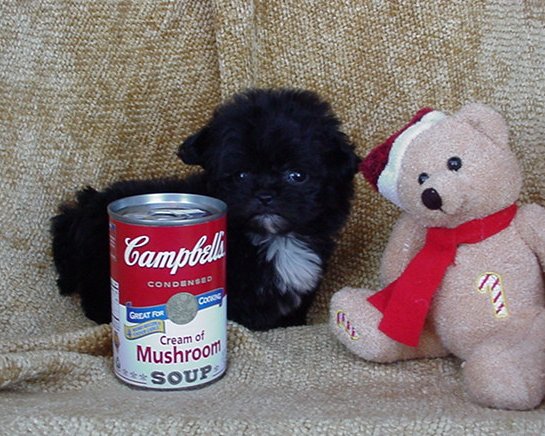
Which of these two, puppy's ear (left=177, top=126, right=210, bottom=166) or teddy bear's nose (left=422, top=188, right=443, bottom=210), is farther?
puppy's ear (left=177, top=126, right=210, bottom=166)

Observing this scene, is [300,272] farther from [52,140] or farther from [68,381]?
[52,140]

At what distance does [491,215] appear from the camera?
128 cm

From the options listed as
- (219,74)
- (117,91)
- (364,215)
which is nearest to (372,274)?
(364,215)

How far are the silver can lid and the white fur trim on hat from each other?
258 millimetres

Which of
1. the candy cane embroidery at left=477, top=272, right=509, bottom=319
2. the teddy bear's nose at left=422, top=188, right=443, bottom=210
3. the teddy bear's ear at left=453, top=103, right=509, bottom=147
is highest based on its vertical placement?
the teddy bear's ear at left=453, top=103, right=509, bottom=147

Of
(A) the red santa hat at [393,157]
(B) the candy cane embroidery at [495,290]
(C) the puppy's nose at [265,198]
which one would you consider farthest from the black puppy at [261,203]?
(B) the candy cane embroidery at [495,290]

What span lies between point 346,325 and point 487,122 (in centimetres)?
40

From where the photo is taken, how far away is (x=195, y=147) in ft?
4.90

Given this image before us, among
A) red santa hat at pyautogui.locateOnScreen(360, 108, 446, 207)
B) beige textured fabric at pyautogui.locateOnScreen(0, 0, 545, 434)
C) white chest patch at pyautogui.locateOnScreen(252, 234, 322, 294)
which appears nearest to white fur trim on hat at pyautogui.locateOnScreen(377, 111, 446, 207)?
red santa hat at pyautogui.locateOnScreen(360, 108, 446, 207)

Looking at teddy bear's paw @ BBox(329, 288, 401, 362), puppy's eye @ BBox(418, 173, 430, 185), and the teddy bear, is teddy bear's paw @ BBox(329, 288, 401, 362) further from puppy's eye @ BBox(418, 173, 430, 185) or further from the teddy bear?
puppy's eye @ BBox(418, 173, 430, 185)

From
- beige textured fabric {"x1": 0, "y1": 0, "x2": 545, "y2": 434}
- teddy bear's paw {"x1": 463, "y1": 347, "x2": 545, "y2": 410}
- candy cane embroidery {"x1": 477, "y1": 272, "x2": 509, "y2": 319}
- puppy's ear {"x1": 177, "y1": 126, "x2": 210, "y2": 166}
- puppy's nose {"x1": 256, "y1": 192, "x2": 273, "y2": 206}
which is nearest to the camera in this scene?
teddy bear's paw {"x1": 463, "y1": 347, "x2": 545, "y2": 410}

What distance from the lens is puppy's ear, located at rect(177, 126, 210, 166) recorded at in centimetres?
148

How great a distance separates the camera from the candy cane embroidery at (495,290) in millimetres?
1257

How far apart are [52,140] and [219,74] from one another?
1.22 ft
